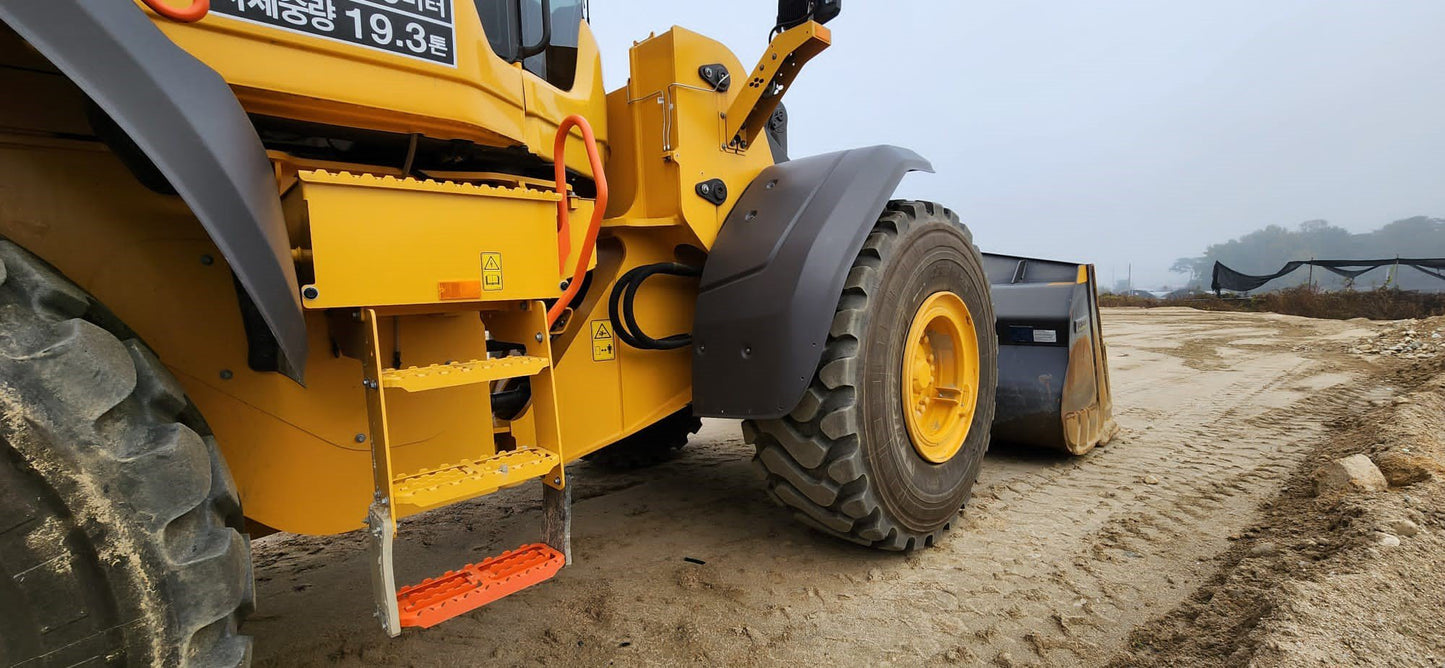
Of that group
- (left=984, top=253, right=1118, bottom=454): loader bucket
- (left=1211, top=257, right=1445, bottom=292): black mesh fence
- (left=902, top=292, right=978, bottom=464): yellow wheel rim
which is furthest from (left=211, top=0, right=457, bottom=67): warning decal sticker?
(left=1211, top=257, right=1445, bottom=292): black mesh fence

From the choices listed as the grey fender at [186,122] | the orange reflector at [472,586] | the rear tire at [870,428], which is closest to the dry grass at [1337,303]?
the rear tire at [870,428]

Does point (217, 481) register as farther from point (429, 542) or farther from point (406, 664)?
point (429, 542)

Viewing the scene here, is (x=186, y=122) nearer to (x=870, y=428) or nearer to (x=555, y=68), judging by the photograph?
(x=555, y=68)

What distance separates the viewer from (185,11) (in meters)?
1.30

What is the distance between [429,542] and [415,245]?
1.99 m

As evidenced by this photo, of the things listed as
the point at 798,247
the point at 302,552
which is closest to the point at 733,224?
the point at 798,247

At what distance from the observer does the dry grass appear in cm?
1391

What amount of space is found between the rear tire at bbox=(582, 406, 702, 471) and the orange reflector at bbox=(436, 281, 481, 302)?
2.48 meters

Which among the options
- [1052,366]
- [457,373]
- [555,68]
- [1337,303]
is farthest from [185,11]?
[1337,303]

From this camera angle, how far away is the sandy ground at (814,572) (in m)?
2.12

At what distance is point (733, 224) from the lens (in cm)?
255

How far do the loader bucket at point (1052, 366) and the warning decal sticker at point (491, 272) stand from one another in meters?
3.30

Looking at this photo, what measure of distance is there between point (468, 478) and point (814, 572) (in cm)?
150

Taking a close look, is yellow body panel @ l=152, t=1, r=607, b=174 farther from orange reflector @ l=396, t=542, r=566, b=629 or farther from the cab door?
orange reflector @ l=396, t=542, r=566, b=629
